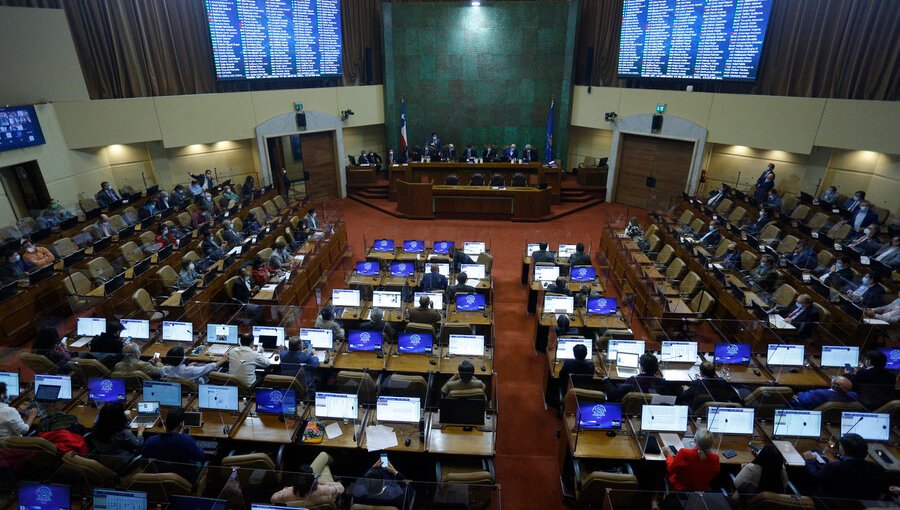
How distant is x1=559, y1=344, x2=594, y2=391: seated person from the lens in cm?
657

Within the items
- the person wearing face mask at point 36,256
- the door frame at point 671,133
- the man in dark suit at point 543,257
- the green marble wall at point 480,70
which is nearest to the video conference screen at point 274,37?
the green marble wall at point 480,70

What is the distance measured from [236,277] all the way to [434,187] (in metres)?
8.40

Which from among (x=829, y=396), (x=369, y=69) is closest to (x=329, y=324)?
(x=829, y=396)

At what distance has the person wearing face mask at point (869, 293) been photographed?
8602 millimetres

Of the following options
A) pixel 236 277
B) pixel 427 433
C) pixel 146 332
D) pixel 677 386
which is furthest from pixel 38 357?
pixel 677 386

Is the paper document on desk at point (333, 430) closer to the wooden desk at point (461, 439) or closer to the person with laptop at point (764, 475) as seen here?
the wooden desk at point (461, 439)

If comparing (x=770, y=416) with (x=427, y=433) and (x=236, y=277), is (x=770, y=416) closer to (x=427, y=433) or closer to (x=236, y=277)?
(x=427, y=433)

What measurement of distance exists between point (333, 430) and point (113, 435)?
2.29m

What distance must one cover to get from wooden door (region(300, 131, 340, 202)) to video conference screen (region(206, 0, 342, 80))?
2.24 metres

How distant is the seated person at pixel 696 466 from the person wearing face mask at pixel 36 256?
453 inches

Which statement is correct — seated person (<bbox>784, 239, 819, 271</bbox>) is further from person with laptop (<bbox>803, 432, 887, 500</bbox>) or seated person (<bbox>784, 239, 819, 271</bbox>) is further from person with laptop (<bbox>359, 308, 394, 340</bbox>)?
person with laptop (<bbox>359, 308, 394, 340</bbox>)

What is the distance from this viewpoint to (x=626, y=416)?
5.94m

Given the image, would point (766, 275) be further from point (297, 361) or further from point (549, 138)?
point (549, 138)

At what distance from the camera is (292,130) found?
17219mm
